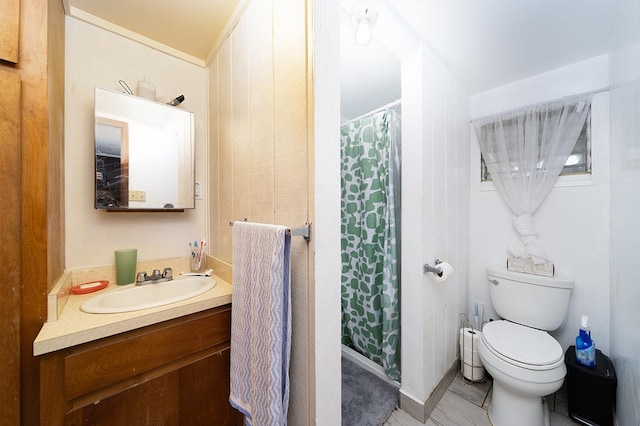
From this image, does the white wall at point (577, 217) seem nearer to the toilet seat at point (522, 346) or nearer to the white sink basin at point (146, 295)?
the toilet seat at point (522, 346)

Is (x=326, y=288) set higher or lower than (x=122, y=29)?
lower

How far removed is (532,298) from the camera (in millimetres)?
1504

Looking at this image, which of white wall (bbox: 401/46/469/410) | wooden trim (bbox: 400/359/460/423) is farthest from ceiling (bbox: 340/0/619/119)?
wooden trim (bbox: 400/359/460/423)

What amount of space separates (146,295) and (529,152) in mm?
2590

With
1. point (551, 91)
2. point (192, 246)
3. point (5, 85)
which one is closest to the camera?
point (5, 85)

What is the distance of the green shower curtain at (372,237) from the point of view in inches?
61.4

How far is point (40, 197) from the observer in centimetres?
78

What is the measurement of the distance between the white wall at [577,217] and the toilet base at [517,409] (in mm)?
664

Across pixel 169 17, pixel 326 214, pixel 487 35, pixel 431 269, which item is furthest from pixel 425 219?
pixel 169 17

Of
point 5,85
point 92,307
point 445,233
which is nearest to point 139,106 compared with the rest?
point 5,85

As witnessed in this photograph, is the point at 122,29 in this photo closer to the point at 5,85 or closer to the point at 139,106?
the point at 139,106

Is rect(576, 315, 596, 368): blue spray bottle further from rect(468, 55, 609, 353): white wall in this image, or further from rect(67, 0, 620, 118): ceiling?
rect(67, 0, 620, 118): ceiling

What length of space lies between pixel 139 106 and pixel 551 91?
268 centimetres

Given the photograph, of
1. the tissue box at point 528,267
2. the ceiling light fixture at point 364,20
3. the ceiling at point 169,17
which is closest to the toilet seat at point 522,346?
the tissue box at point 528,267
